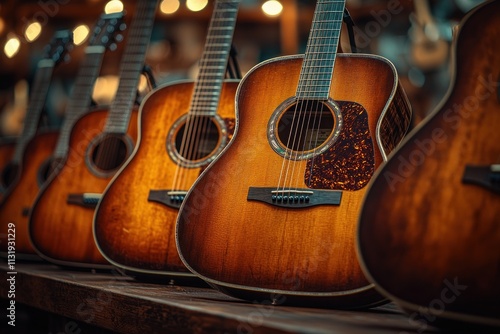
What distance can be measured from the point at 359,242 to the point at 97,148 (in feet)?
4.80

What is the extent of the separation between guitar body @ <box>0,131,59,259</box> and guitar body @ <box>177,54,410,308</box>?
1.22 meters

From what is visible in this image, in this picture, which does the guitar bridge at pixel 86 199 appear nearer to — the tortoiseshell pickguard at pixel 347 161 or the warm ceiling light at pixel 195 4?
the tortoiseshell pickguard at pixel 347 161

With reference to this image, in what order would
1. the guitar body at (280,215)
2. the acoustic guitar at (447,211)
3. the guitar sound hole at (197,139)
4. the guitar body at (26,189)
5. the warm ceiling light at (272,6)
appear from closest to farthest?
1. the acoustic guitar at (447,211)
2. the guitar body at (280,215)
3. the guitar sound hole at (197,139)
4. the guitar body at (26,189)
5. the warm ceiling light at (272,6)

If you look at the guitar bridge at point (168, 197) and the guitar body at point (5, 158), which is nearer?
the guitar bridge at point (168, 197)

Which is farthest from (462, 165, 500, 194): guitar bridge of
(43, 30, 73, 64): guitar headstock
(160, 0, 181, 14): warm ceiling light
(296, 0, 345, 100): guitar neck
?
(160, 0, 181, 14): warm ceiling light

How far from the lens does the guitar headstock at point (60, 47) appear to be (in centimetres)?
307

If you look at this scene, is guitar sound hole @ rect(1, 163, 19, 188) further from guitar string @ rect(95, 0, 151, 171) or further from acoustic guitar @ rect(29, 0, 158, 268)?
guitar string @ rect(95, 0, 151, 171)

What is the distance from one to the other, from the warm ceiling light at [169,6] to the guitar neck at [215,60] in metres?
2.59

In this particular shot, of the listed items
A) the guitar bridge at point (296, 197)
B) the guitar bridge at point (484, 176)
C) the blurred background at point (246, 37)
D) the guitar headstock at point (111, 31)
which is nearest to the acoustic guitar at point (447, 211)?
the guitar bridge at point (484, 176)

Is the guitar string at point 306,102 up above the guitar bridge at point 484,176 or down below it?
above

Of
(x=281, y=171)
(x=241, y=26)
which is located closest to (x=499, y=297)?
(x=281, y=171)

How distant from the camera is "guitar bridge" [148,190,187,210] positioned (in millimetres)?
1659

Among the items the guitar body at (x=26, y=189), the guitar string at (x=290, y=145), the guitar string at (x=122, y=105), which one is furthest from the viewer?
the guitar body at (x=26, y=189)

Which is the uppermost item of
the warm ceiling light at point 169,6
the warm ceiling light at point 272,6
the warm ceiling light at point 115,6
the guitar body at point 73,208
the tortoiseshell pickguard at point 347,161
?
the warm ceiling light at point 169,6
